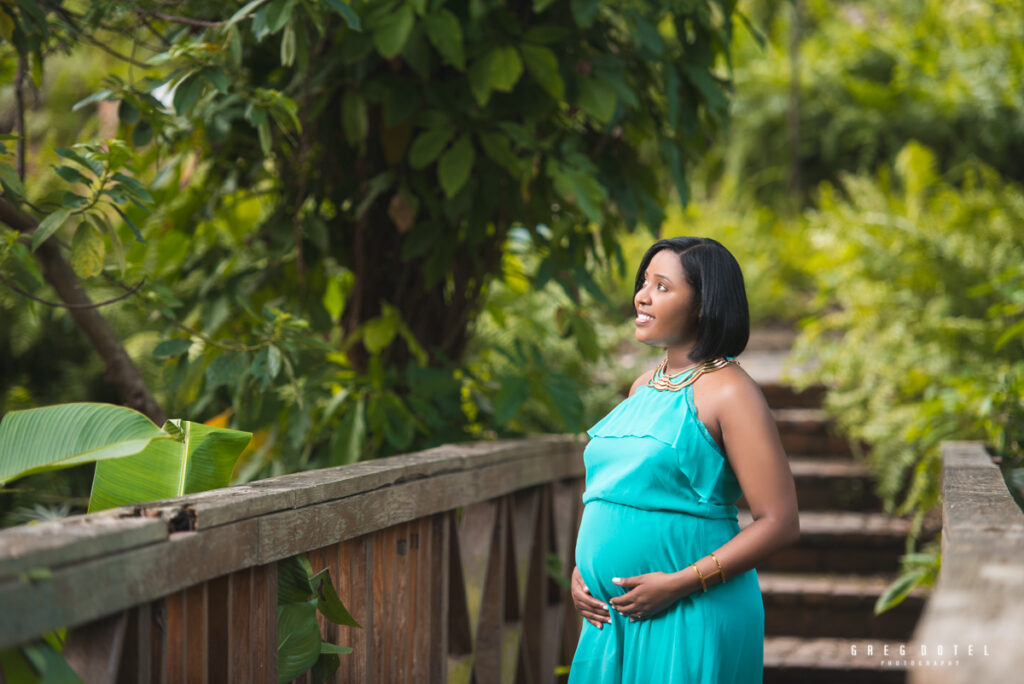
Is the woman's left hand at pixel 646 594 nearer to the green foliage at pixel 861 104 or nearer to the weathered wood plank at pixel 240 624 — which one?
the weathered wood plank at pixel 240 624

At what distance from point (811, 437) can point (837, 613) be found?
131 centimetres

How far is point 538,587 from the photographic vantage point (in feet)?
9.74

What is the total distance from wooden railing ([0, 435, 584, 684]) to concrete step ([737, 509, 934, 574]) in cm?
157

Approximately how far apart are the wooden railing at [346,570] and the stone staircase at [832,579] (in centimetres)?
121

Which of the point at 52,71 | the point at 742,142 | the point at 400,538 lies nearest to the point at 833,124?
the point at 742,142

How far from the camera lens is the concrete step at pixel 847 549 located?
14.5 feet

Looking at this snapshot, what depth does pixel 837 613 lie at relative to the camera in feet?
13.6

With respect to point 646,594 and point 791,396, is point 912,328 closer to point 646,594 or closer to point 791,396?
point 791,396

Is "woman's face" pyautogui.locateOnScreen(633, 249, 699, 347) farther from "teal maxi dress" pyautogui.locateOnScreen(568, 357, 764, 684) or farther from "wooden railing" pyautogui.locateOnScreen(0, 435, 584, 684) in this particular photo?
"wooden railing" pyautogui.locateOnScreen(0, 435, 584, 684)

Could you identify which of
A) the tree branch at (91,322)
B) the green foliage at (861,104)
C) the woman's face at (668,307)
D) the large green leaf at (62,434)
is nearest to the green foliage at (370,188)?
the tree branch at (91,322)

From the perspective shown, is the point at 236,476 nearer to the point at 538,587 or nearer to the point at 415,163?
the point at 538,587

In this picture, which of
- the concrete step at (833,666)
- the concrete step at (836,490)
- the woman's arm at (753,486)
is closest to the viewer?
the woman's arm at (753,486)

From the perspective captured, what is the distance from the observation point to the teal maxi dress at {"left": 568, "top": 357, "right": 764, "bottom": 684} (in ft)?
5.42

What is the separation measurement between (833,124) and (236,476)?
26.5 feet
